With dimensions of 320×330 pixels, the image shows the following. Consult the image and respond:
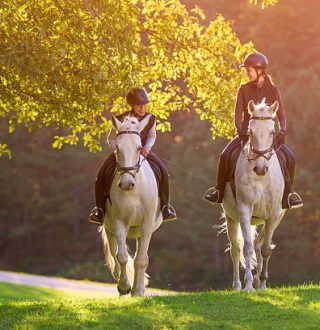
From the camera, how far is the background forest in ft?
178

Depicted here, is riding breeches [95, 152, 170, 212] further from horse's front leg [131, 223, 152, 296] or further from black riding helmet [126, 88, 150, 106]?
black riding helmet [126, 88, 150, 106]

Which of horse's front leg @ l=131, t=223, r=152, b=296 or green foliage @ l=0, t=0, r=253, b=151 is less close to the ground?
green foliage @ l=0, t=0, r=253, b=151

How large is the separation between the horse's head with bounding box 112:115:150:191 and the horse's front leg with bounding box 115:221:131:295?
913 millimetres

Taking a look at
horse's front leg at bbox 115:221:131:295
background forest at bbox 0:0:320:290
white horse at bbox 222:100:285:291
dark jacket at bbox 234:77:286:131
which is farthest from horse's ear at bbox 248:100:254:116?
background forest at bbox 0:0:320:290

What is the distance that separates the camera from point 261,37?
198 ft

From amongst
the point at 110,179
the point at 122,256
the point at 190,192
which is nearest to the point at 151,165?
the point at 110,179

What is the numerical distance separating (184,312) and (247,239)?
7.91 ft

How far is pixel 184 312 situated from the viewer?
13156mm

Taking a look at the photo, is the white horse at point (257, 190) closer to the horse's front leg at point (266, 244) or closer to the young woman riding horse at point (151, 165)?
the horse's front leg at point (266, 244)

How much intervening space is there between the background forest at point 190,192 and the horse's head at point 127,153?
3879cm

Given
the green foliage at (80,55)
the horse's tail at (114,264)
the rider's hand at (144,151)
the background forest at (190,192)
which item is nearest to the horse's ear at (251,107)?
the rider's hand at (144,151)

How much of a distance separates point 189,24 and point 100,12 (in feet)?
11.1

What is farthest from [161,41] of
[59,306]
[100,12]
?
[59,306]

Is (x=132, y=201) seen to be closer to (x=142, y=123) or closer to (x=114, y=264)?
(x=142, y=123)
